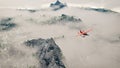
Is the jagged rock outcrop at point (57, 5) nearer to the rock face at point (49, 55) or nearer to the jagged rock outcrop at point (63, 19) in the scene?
the jagged rock outcrop at point (63, 19)

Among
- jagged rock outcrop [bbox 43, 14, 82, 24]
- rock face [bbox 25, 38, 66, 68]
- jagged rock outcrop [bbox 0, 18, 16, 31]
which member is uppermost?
rock face [bbox 25, 38, 66, 68]

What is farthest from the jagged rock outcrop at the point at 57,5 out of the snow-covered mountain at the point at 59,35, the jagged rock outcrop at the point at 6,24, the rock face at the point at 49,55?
the rock face at the point at 49,55

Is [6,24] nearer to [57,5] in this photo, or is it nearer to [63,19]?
[63,19]

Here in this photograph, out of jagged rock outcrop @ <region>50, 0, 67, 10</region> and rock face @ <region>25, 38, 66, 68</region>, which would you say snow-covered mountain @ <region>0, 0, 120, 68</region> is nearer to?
rock face @ <region>25, 38, 66, 68</region>

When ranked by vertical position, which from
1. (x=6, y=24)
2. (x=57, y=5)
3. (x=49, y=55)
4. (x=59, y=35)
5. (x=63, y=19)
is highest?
(x=49, y=55)

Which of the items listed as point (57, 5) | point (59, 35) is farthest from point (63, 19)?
point (57, 5)

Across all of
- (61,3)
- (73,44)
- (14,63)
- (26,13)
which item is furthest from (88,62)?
(61,3)

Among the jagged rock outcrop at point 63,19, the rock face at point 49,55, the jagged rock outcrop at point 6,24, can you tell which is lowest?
the jagged rock outcrop at point 63,19

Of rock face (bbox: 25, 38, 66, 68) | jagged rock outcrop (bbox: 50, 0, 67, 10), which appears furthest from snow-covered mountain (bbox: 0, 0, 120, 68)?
jagged rock outcrop (bbox: 50, 0, 67, 10)

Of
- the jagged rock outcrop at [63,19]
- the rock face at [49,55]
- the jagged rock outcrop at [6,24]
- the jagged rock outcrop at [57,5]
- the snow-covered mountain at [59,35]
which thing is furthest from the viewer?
the jagged rock outcrop at [57,5]

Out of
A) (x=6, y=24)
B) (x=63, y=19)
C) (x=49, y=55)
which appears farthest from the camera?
(x=63, y=19)
